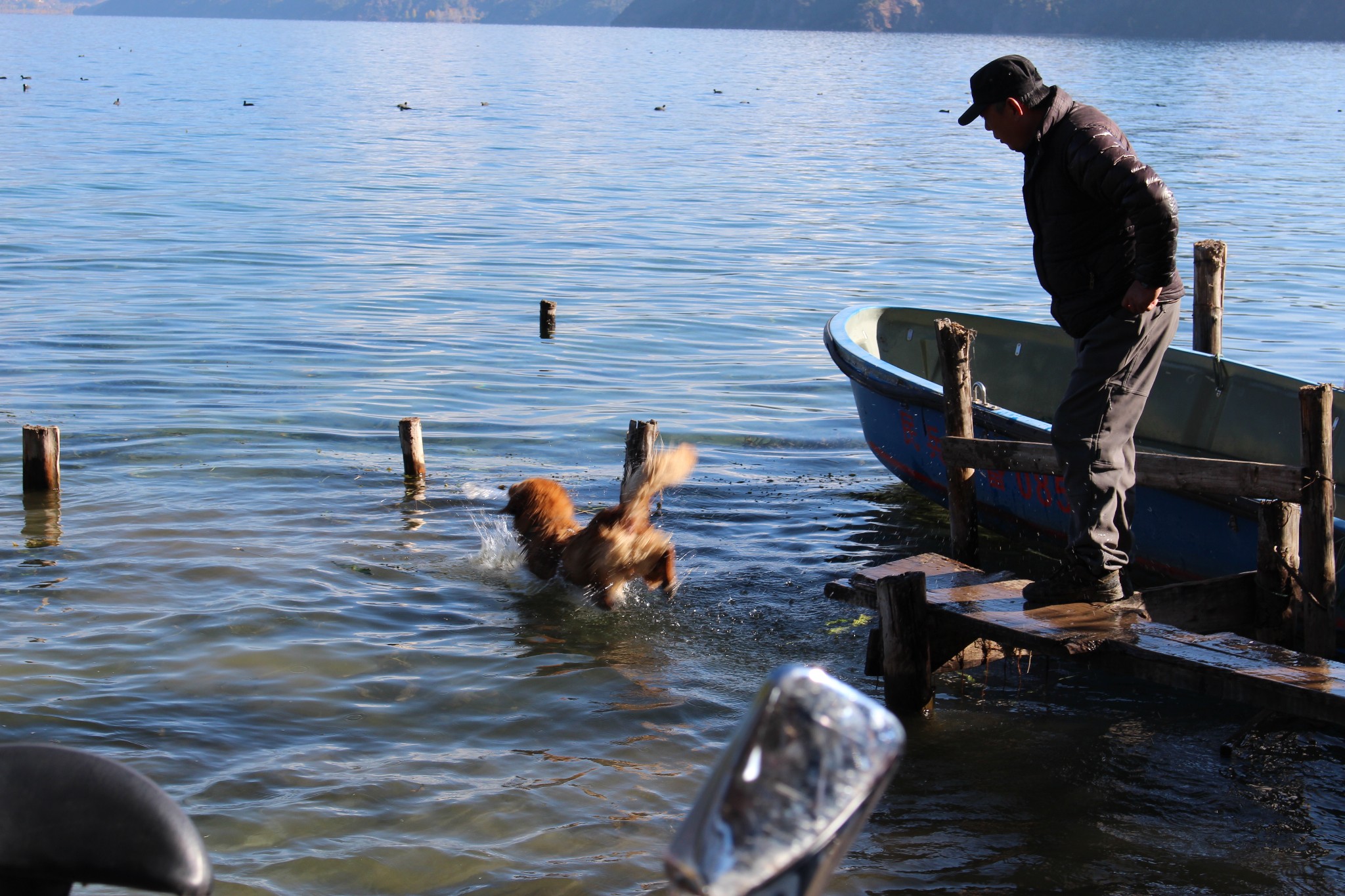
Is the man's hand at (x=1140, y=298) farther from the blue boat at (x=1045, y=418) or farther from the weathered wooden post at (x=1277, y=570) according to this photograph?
the blue boat at (x=1045, y=418)

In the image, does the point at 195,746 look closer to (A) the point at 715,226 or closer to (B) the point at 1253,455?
(B) the point at 1253,455

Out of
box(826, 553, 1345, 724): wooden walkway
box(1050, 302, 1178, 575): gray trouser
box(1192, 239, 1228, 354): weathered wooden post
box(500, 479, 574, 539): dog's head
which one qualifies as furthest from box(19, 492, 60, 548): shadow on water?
→ box(1192, 239, 1228, 354): weathered wooden post

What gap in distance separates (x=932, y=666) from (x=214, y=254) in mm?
18639

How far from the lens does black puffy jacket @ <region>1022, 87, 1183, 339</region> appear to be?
532 centimetres

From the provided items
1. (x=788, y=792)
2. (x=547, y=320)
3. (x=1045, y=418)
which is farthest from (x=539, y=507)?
(x=547, y=320)

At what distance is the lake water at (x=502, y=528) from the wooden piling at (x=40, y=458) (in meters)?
0.26

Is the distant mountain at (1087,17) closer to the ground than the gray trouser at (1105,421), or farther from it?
farther from it

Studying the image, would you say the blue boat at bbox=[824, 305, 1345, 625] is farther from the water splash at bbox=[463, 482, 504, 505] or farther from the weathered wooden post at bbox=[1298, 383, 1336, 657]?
the water splash at bbox=[463, 482, 504, 505]

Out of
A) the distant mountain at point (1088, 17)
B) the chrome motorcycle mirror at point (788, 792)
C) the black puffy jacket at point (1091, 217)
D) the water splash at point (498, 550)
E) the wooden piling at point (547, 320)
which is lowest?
the water splash at point (498, 550)

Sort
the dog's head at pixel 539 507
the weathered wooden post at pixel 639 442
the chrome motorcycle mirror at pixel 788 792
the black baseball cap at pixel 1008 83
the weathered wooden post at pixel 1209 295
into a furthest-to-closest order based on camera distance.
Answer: the weathered wooden post at pixel 1209 295 < the weathered wooden post at pixel 639 442 < the dog's head at pixel 539 507 < the black baseball cap at pixel 1008 83 < the chrome motorcycle mirror at pixel 788 792

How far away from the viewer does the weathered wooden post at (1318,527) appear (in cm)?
606

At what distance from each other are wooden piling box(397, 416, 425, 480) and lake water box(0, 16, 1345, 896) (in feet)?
0.76

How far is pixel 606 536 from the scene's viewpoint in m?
7.75

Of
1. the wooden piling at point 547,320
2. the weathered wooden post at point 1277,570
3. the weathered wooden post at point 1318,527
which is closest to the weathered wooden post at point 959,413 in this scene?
the weathered wooden post at point 1277,570
